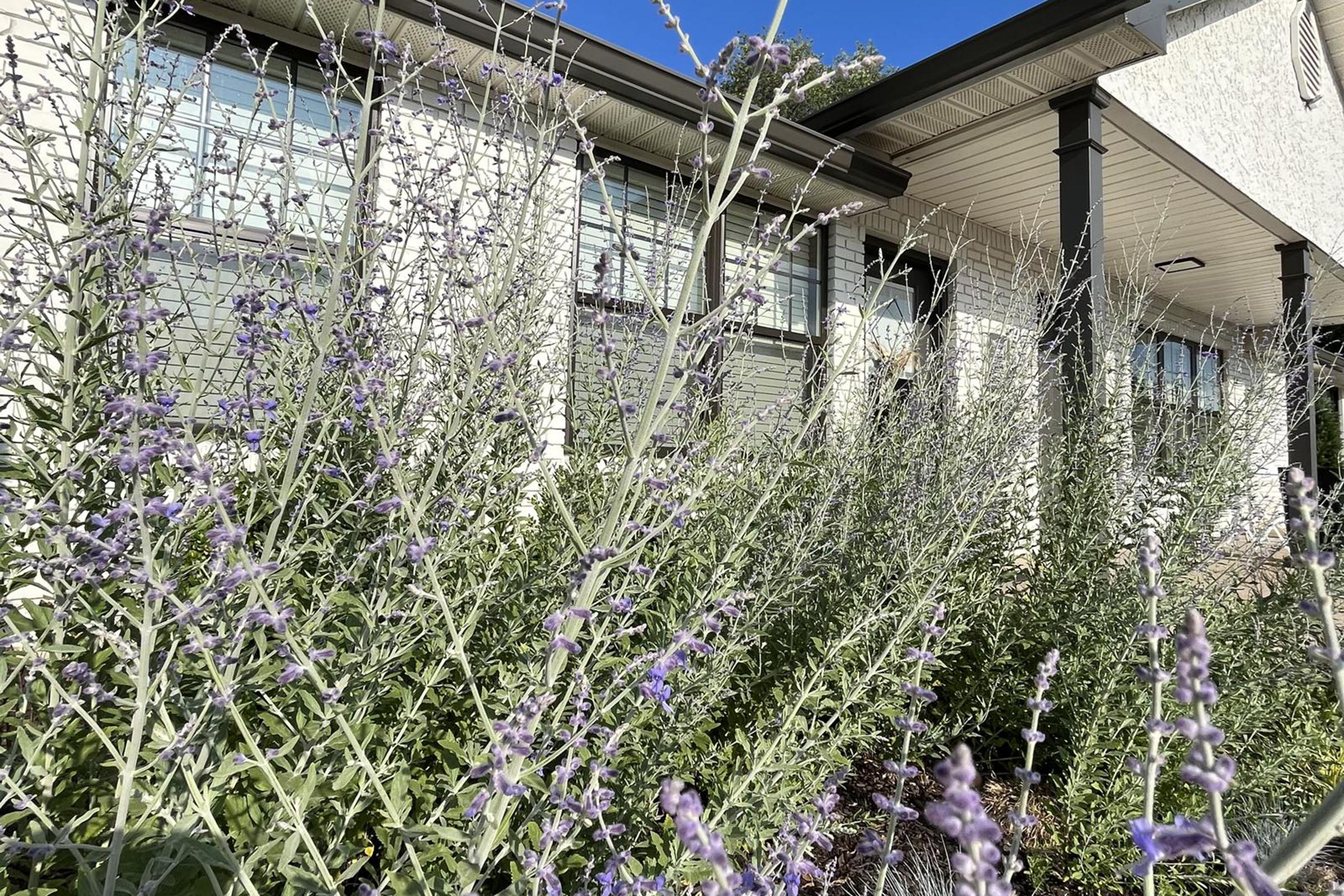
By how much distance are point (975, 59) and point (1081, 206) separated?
1387 millimetres

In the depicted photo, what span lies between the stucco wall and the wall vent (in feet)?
0.57

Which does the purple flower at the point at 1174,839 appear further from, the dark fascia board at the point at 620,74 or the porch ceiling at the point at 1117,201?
the porch ceiling at the point at 1117,201

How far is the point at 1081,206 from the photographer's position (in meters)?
5.30

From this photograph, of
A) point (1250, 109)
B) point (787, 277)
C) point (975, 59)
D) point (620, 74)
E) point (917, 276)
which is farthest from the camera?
point (1250, 109)

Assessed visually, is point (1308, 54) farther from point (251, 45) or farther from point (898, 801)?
point (898, 801)

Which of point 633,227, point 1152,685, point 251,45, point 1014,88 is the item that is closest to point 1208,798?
point 1152,685

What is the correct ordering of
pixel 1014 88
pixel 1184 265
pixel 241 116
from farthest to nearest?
pixel 1184 265 → pixel 1014 88 → pixel 241 116

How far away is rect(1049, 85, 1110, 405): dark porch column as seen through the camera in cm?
514

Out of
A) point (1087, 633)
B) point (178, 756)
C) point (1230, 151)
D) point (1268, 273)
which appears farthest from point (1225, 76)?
point (178, 756)

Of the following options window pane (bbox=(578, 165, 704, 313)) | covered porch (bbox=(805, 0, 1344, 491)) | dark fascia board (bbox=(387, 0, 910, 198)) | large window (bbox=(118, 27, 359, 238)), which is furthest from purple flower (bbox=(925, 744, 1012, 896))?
window pane (bbox=(578, 165, 704, 313))

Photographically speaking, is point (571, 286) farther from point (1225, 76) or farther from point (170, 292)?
point (1225, 76)

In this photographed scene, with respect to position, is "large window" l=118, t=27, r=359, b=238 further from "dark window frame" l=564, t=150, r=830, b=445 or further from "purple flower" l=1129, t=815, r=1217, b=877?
"purple flower" l=1129, t=815, r=1217, b=877

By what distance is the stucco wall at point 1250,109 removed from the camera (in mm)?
6426

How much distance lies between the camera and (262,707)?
1.67 metres
